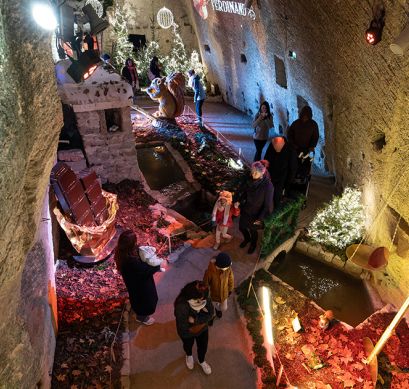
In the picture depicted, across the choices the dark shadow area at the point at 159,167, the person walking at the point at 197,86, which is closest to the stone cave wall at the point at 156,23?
the person walking at the point at 197,86

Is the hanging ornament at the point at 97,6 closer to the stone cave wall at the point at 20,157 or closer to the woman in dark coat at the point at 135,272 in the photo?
the woman in dark coat at the point at 135,272

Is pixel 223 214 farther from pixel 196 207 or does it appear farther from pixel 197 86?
pixel 197 86

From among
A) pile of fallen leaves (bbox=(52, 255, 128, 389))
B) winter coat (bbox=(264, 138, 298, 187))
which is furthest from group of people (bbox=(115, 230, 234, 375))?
winter coat (bbox=(264, 138, 298, 187))

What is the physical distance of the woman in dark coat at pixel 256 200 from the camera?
6293 mm

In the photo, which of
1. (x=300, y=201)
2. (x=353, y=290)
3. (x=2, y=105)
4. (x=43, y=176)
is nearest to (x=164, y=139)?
(x=300, y=201)

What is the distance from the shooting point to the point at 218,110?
52.4 ft

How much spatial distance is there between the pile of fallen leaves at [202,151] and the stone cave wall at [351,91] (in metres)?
2.56

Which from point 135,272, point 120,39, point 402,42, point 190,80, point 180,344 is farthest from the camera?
point 120,39

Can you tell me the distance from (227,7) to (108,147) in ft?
24.4

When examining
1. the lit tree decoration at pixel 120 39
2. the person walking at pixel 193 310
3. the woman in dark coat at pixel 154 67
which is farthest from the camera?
the lit tree decoration at pixel 120 39

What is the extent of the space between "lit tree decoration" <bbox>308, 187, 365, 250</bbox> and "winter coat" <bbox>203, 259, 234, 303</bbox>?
3.23 meters

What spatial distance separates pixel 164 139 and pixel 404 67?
25.2ft

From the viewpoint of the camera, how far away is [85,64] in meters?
6.46

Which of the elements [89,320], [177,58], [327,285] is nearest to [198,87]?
[177,58]
